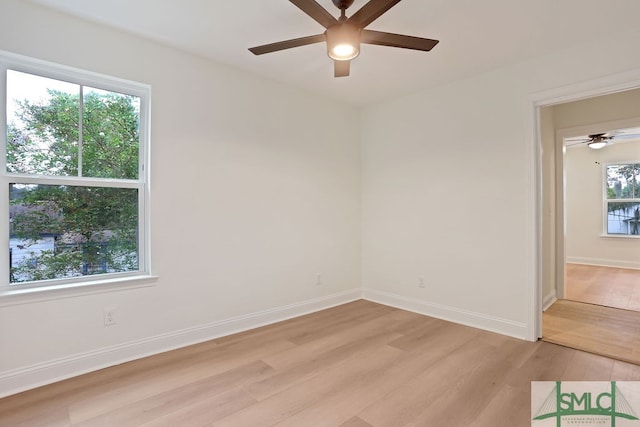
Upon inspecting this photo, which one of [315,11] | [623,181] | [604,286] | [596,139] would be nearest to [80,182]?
[315,11]

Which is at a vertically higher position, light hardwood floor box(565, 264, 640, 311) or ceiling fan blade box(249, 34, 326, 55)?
ceiling fan blade box(249, 34, 326, 55)

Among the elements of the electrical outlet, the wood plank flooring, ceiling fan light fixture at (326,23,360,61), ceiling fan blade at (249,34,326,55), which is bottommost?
the wood plank flooring

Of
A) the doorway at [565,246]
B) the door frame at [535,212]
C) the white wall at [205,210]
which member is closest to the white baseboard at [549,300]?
the doorway at [565,246]

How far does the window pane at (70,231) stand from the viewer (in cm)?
224

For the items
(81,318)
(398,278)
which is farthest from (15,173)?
(398,278)

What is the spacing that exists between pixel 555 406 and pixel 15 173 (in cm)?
379

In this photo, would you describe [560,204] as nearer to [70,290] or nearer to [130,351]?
[130,351]

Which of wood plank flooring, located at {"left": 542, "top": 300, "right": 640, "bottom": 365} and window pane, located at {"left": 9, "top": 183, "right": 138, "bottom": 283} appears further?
wood plank flooring, located at {"left": 542, "top": 300, "right": 640, "bottom": 365}

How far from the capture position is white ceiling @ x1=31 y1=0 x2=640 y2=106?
2.20 m

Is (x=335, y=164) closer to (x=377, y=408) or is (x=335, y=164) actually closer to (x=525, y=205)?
(x=525, y=205)

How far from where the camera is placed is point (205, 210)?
2.98 metres

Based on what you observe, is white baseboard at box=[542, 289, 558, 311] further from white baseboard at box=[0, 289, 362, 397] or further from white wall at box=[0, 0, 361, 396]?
white baseboard at box=[0, 289, 362, 397]

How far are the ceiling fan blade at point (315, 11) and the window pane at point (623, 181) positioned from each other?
745cm

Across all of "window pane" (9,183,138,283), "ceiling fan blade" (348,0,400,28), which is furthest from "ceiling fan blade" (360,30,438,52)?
"window pane" (9,183,138,283)
